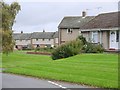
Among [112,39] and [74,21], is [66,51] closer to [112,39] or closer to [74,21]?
[112,39]

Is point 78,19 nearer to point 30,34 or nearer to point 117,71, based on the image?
point 117,71

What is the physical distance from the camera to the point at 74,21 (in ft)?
236

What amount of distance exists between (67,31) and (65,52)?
31656 millimetres

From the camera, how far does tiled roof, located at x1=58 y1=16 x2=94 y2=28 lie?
70.3 m

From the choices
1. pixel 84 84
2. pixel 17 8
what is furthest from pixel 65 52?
pixel 84 84

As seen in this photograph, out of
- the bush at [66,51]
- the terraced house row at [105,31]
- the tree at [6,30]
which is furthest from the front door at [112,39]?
the tree at [6,30]

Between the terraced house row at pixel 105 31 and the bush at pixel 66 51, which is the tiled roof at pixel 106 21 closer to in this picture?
the terraced house row at pixel 105 31

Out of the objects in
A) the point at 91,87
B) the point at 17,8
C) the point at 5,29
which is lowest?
the point at 91,87

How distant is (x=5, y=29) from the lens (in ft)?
153

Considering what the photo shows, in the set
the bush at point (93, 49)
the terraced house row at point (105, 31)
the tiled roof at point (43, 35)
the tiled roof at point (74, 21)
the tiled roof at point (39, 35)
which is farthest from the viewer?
the tiled roof at point (43, 35)

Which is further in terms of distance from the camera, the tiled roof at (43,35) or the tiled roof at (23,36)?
the tiled roof at (23,36)

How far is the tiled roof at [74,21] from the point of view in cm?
7028

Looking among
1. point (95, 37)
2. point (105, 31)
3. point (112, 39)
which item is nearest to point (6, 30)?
point (95, 37)

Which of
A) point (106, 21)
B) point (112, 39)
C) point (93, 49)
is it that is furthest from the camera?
point (106, 21)
